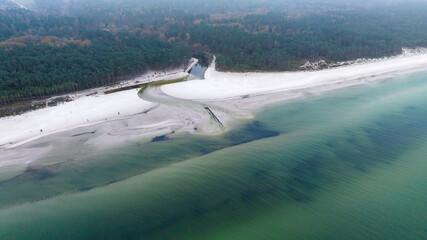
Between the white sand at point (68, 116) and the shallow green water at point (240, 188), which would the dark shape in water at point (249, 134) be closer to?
the shallow green water at point (240, 188)

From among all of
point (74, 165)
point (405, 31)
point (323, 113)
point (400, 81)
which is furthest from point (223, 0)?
point (74, 165)

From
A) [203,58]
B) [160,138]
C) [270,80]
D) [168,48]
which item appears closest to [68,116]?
[160,138]

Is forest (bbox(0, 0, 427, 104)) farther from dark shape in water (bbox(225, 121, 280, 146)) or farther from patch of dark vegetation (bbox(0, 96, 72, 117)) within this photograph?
dark shape in water (bbox(225, 121, 280, 146))

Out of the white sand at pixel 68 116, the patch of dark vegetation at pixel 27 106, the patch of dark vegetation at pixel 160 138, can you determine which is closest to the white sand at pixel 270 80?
the white sand at pixel 68 116

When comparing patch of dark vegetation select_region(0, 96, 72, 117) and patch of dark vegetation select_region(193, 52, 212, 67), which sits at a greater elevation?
patch of dark vegetation select_region(193, 52, 212, 67)

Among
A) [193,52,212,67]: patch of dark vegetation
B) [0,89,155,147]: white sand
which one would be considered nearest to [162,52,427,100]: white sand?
[193,52,212,67]: patch of dark vegetation

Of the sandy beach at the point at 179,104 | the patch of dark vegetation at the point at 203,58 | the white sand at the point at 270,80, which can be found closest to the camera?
the sandy beach at the point at 179,104
